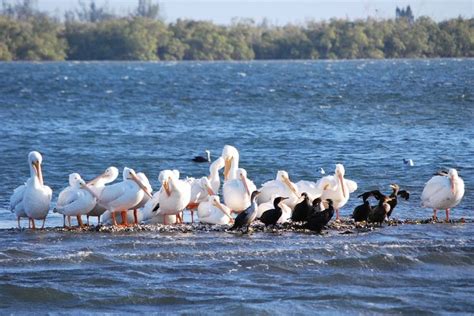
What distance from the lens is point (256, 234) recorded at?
14.7 m

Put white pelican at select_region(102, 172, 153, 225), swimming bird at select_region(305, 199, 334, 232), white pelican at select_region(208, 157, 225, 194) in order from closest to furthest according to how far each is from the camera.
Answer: swimming bird at select_region(305, 199, 334, 232) < white pelican at select_region(102, 172, 153, 225) < white pelican at select_region(208, 157, 225, 194)

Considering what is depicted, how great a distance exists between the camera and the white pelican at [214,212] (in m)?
15.6

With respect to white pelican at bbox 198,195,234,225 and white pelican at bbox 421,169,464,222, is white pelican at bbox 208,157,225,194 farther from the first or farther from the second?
white pelican at bbox 421,169,464,222

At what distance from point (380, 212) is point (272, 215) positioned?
1487 mm

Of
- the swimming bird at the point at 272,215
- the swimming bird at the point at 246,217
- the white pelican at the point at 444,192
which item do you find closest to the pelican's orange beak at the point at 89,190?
the swimming bird at the point at 246,217

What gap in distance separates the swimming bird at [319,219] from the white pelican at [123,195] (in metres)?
2.38

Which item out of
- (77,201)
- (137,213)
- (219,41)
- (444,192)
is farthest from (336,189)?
(219,41)

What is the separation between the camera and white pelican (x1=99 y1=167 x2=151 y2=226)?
15.2m

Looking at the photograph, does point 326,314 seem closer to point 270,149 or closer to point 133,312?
point 133,312

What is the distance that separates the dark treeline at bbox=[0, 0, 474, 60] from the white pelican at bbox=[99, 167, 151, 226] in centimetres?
12307

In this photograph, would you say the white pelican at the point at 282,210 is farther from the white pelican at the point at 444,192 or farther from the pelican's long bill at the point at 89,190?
the pelican's long bill at the point at 89,190

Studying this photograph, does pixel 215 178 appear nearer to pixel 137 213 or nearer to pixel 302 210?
pixel 137 213

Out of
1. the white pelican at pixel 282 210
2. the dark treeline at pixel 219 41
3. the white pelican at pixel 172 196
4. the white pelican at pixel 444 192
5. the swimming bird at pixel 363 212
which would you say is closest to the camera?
the white pelican at pixel 172 196

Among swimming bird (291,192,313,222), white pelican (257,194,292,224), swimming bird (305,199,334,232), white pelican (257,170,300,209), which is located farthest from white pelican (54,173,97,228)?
swimming bird (305,199,334,232)
